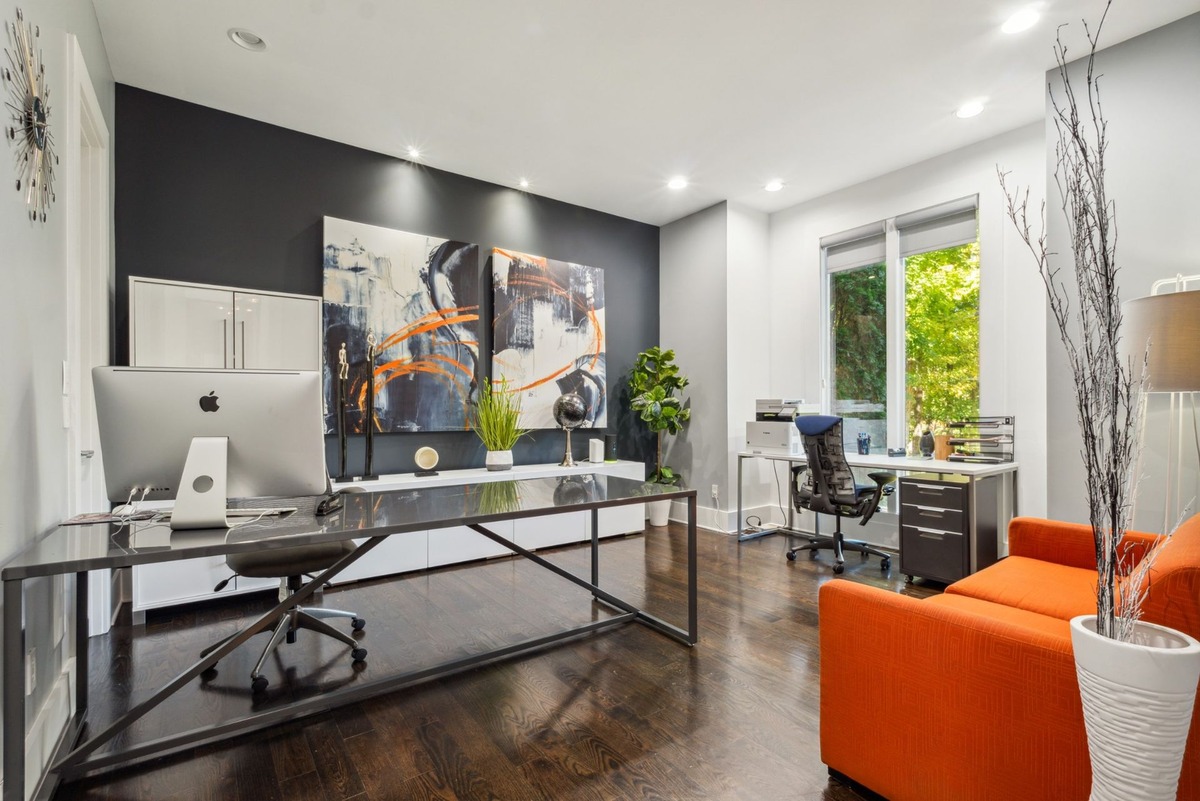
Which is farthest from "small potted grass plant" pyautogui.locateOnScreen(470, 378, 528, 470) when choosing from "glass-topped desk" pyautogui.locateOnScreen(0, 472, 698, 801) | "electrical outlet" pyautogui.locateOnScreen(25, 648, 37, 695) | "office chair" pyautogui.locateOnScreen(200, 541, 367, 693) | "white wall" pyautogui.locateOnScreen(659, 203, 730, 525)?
"electrical outlet" pyautogui.locateOnScreen(25, 648, 37, 695)

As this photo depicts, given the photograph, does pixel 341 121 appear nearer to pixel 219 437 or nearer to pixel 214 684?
pixel 219 437

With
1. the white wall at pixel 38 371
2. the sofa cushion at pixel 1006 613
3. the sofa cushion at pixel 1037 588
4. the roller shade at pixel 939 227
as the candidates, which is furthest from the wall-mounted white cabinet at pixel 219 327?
the roller shade at pixel 939 227

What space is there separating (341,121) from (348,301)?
47.9 inches

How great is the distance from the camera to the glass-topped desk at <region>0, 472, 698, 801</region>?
51.3 inches

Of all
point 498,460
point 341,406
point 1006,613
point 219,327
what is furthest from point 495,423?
point 1006,613

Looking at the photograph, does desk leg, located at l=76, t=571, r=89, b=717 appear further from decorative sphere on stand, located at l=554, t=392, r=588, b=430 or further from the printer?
the printer

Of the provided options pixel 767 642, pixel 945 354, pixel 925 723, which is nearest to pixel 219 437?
pixel 925 723

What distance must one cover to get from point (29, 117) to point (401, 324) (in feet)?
8.28

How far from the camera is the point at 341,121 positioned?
3711 mm

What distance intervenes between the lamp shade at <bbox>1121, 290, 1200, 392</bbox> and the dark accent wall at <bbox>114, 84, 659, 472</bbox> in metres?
3.50

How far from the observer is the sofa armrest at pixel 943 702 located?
1.23 metres

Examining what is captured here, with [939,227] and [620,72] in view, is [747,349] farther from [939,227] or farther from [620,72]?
[620,72]

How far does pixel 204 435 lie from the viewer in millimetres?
1763

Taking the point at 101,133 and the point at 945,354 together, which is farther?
the point at 945,354
